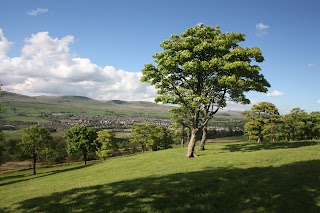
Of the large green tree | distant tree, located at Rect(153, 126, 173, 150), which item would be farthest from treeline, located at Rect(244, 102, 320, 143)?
the large green tree

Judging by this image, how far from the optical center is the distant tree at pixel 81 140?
94.6 m

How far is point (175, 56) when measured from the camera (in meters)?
34.3

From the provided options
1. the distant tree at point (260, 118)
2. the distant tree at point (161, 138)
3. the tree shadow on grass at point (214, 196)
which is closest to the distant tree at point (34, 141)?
the distant tree at point (161, 138)

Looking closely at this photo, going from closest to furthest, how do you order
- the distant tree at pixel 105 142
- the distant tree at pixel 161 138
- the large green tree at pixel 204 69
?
the large green tree at pixel 204 69 < the distant tree at pixel 105 142 < the distant tree at pixel 161 138

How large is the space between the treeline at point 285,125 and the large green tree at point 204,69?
50912 mm

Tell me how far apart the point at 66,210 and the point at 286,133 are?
10582cm

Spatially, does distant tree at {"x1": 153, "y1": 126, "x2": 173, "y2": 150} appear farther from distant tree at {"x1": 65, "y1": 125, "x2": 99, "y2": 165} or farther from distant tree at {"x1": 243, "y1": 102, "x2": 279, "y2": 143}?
distant tree at {"x1": 243, "y1": 102, "x2": 279, "y2": 143}

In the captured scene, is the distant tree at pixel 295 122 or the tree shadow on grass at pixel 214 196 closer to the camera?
the tree shadow on grass at pixel 214 196

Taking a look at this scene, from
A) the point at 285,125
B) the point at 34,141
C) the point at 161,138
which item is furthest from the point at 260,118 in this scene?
the point at 34,141

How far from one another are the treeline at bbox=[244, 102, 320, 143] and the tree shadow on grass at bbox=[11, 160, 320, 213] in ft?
223

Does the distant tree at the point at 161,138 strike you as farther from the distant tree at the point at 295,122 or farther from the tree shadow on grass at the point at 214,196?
the tree shadow on grass at the point at 214,196

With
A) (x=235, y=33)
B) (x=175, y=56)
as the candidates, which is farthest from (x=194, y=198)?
(x=235, y=33)

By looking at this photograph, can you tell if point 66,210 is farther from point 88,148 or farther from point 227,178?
point 88,148

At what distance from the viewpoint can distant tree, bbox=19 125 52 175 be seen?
75.1 m
